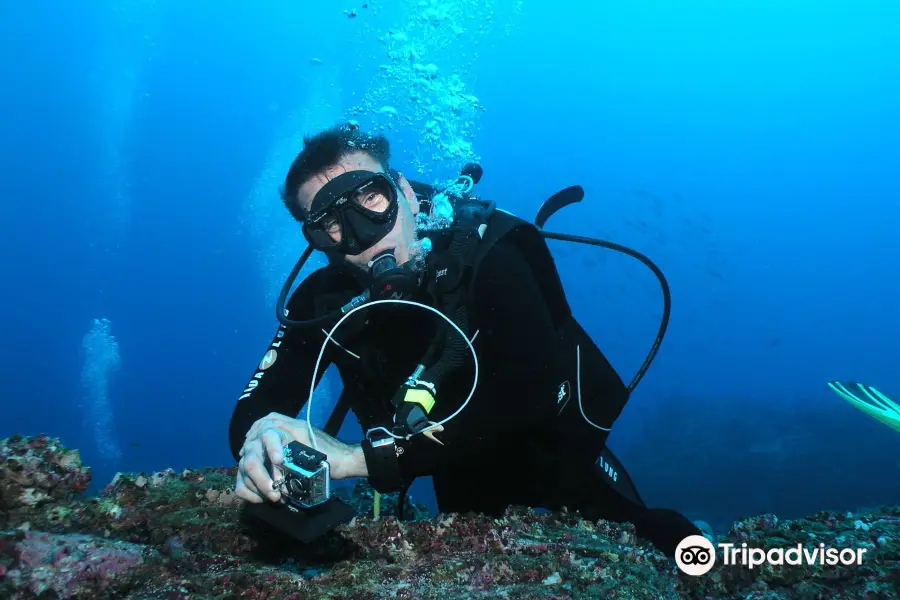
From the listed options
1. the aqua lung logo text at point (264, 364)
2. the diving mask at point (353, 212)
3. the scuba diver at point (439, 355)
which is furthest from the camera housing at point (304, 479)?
the diving mask at point (353, 212)

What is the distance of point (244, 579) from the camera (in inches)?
66.2

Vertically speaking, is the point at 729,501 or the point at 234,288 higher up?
the point at 234,288

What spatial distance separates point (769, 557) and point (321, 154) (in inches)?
131

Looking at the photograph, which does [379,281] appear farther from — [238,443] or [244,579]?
[244,579]

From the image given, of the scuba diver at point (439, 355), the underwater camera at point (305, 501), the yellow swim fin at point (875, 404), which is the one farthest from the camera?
the yellow swim fin at point (875, 404)

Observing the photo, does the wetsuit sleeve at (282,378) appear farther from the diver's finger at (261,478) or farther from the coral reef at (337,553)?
the diver's finger at (261,478)

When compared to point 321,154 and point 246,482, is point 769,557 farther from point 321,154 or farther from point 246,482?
point 321,154

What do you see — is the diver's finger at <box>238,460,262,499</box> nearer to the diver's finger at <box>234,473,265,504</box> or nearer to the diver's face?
the diver's finger at <box>234,473,265,504</box>

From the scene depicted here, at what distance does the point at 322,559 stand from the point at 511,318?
139cm

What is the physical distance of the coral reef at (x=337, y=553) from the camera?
1.72 meters

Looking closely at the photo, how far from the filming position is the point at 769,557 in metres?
2.49

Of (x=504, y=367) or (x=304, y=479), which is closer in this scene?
(x=304, y=479)

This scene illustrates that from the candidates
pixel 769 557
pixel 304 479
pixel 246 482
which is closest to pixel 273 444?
pixel 246 482

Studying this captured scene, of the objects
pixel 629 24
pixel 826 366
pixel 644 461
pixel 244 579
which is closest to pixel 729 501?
pixel 644 461
